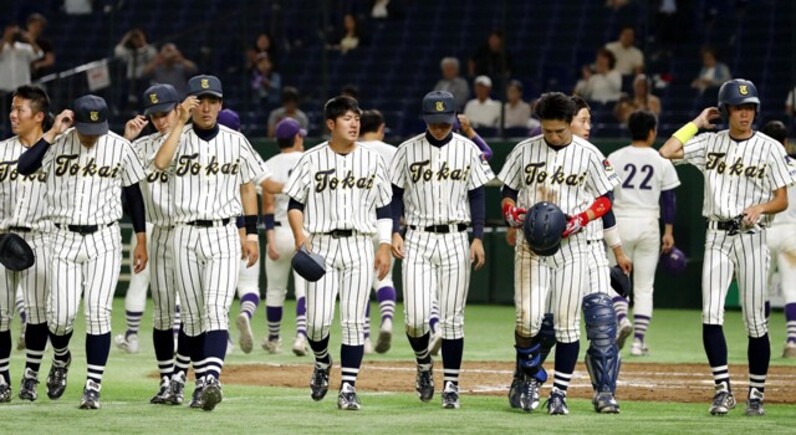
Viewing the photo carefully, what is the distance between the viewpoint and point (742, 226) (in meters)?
10.3

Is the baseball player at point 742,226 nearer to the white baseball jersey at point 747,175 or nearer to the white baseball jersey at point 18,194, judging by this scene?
the white baseball jersey at point 747,175

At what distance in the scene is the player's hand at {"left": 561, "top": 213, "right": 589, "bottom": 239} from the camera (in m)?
10.1

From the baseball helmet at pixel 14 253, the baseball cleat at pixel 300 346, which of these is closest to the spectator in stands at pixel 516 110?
the baseball cleat at pixel 300 346

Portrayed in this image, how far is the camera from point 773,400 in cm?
1124

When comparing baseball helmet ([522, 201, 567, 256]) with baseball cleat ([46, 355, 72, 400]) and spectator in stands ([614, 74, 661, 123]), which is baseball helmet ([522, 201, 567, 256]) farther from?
spectator in stands ([614, 74, 661, 123])

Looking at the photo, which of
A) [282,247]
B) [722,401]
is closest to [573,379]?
[722,401]

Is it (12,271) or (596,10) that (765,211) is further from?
(596,10)

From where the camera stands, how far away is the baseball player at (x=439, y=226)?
10.7 m

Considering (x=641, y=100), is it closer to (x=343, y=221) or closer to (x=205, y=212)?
(x=343, y=221)

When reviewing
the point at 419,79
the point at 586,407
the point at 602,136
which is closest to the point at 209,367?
the point at 586,407

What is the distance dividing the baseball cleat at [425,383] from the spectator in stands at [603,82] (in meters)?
11.4

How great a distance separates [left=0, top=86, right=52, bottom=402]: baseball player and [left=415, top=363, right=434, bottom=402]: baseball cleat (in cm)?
245

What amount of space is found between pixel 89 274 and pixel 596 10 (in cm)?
1492

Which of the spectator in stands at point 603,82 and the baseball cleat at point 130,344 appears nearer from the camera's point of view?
the baseball cleat at point 130,344
